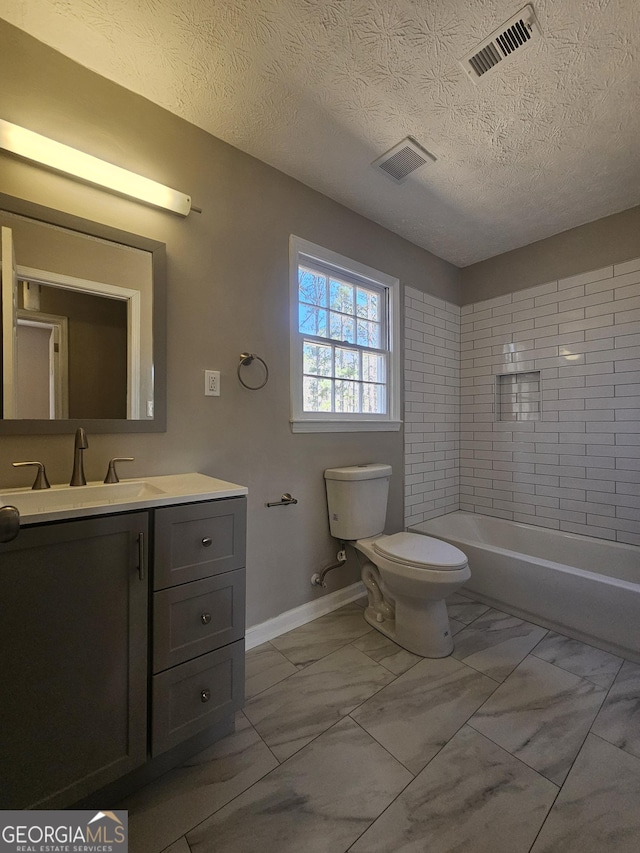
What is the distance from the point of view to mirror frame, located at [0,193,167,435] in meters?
1.15

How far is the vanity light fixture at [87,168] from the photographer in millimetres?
1113

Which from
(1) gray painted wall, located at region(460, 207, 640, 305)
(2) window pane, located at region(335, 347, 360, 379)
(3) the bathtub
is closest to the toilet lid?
(3) the bathtub

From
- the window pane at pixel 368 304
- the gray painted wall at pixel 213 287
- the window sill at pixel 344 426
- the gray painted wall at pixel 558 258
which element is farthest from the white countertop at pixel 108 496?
the gray painted wall at pixel 558 258

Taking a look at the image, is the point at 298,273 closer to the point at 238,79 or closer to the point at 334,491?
the point at 238,79

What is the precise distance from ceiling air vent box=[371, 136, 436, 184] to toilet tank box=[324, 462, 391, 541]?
5.39 feet

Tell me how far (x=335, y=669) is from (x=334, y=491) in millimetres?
858

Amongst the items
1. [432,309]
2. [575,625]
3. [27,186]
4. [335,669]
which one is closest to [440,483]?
[575,625]

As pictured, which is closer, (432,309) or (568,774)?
(568,774)

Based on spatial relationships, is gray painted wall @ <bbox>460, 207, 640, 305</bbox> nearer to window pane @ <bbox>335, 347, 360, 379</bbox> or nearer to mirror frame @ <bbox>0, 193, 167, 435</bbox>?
window pane @ <bbox>335, 347, 360, 379</bbox>

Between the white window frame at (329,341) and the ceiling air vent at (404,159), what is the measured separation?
49cm

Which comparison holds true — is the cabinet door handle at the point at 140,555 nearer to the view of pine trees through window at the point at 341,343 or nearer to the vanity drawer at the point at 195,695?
the vanity drawer at the point at 195,695

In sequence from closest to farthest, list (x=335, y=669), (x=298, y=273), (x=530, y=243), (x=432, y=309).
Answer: (x=335, y=669) → (x=298, y=273) → (x=530, y=243) → (x=432, y=309)

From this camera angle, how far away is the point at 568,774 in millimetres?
1090

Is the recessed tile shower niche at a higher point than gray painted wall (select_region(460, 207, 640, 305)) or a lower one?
lower
